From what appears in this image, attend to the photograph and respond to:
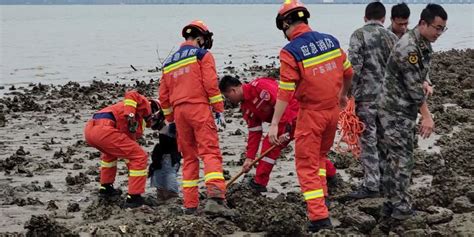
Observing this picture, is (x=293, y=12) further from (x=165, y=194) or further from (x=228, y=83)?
(x=165, y=194)

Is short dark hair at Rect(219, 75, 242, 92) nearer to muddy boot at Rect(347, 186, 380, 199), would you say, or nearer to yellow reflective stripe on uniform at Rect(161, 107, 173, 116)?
yellow reflective stripe on uniform at Rect(161, 107, 173, 116)

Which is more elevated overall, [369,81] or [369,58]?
[369,58]

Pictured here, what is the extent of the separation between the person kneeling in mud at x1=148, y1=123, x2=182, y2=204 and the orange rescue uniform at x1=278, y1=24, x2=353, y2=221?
7.03 feet

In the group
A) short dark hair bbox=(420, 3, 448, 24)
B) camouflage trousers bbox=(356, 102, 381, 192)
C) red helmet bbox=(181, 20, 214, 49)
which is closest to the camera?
short dark hair bbox=(420, 3, 448, 24)

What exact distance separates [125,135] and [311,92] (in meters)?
2.51

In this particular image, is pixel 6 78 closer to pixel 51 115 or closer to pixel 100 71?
pixel 100 71

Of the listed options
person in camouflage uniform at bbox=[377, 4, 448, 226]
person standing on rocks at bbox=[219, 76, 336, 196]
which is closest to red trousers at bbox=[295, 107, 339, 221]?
person in camouflage uniform at bbox=[377, 4, 448, 226]

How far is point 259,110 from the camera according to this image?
8.21 m

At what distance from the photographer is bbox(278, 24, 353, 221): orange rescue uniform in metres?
6.57

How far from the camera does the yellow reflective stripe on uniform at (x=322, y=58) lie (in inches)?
259

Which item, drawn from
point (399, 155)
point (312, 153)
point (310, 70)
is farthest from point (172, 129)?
point (399, 155)

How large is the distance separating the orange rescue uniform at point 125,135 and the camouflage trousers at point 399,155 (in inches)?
108

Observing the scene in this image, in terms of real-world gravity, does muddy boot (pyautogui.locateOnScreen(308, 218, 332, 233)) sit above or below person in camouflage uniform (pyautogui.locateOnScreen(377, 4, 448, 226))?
below

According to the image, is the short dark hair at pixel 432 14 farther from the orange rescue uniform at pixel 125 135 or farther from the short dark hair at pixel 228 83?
the orange rescue uniform at pixel 125 135
